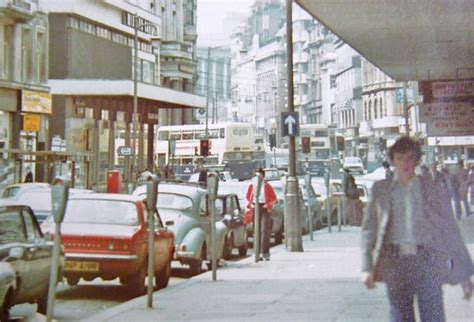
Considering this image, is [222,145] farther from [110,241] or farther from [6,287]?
[6,287]

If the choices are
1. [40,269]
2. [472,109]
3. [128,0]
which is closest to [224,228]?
[472,109]

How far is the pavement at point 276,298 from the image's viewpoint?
952 cm

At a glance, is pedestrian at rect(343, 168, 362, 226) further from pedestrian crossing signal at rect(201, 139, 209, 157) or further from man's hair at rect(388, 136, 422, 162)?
man's hair at rect(388, 136, 422, 162)

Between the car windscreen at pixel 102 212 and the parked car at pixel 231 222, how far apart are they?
4.77 m

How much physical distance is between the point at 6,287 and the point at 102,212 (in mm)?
3910

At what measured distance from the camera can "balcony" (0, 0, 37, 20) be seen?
35562 mm

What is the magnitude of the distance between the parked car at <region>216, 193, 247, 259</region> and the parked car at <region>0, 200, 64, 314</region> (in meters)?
7.40

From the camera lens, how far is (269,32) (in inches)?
6348

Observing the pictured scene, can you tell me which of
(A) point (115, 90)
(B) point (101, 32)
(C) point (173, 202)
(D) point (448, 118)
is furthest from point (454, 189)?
(B) point (101, 32)

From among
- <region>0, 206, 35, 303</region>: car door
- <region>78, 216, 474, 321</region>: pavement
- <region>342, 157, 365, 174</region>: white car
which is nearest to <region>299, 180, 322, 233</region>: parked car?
<region>78, 216, 474, 321</region>: pavement

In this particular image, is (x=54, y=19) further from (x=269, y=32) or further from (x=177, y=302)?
(x=269, y=32)

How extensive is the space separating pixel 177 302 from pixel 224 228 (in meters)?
5.97

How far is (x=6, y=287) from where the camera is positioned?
8.77 metres

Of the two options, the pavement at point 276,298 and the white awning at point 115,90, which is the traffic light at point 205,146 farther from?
the pavement at point 276,298
